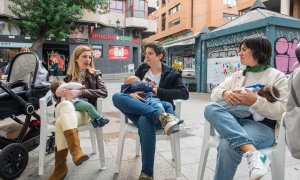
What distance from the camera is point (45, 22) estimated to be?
18859 millimetres

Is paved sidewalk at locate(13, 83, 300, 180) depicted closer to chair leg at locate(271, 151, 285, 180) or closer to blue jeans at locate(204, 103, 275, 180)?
blue jeans at locate(204, 103, 275, 180)

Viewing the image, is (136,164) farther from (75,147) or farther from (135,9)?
(135,9)

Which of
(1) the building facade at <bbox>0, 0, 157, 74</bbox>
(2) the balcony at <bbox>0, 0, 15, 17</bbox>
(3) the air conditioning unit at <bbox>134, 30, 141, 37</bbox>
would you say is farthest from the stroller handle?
(3) the air conditioning unit at <bbox>134, 30, 141, 37</bbox>

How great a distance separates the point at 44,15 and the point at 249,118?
62.1ft

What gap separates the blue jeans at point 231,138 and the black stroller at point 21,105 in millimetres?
2001

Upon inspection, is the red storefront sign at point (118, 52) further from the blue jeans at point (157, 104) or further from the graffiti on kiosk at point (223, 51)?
the blue jeans at point (157, 104)

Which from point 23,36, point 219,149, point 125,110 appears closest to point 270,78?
point 219,149

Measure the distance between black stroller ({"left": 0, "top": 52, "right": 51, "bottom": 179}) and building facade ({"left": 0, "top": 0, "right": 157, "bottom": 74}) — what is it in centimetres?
1946

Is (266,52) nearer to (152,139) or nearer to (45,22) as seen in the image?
(152,139)

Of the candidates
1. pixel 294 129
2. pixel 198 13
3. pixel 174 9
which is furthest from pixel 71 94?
pixel 174 9

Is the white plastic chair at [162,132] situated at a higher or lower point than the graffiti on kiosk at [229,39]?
lower

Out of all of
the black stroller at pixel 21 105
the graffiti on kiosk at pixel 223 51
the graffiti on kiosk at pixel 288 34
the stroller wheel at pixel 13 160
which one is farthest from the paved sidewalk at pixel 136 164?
the graffiti on kiosk at pixel 223 51

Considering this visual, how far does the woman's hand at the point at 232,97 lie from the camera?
2373mm

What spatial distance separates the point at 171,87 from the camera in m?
3.34
